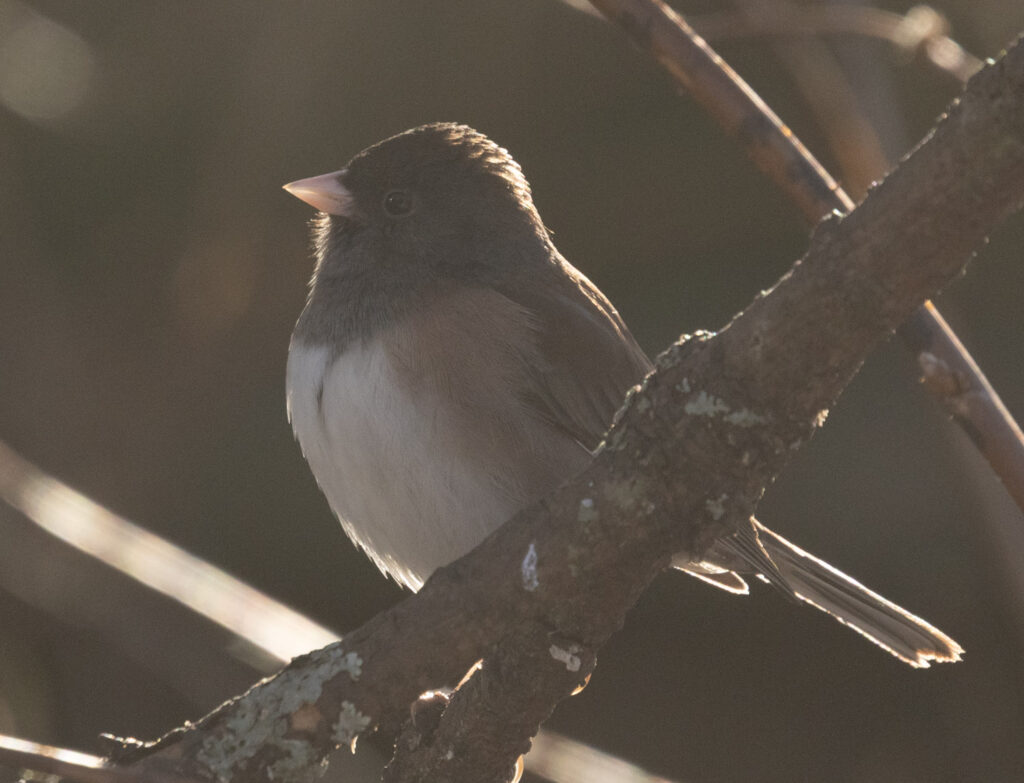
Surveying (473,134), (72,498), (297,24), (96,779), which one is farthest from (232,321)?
(96,779)

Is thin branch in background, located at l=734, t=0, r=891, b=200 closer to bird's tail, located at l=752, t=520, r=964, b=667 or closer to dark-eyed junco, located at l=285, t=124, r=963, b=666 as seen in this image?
dark-eyed junco, located at l=285, t=124, r=963, b=666

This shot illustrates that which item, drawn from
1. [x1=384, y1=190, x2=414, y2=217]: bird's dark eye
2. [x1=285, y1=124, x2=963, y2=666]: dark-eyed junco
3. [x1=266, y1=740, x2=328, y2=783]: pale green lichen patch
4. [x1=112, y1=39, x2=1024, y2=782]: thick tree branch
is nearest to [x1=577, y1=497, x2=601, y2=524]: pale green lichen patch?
[x1=112, y1=39, x2=1024, y2=782]: thick tree branch

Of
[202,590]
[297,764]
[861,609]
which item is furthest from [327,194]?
[297,764]

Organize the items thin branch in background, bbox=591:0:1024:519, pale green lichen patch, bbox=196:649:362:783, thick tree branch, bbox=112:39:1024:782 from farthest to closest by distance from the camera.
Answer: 1. thin branch in background, bbox=591:0:1024:519
2. pale green lichen patch, bbox=196:649:362:783
3. thick tree branch, bbox=112:39:1024:782

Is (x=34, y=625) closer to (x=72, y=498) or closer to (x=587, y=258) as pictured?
(x=72, y=498)

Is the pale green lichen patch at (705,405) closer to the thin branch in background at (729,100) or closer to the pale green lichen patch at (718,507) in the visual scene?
the pale green lichen patch at (718,507)

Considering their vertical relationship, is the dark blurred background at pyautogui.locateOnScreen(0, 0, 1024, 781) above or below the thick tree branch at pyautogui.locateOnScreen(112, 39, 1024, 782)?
above

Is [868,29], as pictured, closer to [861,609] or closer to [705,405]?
[861,609]
